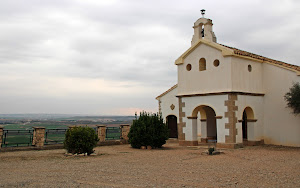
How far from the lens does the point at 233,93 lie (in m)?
17.5

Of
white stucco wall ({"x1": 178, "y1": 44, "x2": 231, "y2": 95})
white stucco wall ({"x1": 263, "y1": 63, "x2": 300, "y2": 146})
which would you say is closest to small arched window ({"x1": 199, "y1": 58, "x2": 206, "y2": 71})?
white stucco wall ({"x1": 178, "y1": 44, "x2": 231, "y2": 95})

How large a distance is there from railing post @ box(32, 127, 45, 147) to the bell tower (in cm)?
1209

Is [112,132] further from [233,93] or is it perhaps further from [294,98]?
[294,98]

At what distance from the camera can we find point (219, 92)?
17703 mm

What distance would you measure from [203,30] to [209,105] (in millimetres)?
5814

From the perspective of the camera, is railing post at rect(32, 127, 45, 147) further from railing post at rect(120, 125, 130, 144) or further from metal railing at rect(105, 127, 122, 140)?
railing post at rect(120, 125, 130, 144)

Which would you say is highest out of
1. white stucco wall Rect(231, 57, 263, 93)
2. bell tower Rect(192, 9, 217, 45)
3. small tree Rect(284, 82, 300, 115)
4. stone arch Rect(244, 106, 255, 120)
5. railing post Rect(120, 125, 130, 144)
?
bell tower Rect(192, 9, 217, 45)

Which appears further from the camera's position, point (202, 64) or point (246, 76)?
point (202, 64)

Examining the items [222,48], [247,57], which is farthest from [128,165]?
[247,57]

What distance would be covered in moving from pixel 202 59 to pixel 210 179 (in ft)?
38.9

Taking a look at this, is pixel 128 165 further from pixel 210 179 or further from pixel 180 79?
pixel 180 79

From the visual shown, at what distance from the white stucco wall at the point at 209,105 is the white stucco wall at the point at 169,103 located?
610 centimetres

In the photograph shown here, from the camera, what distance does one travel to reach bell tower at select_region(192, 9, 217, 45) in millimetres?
20016

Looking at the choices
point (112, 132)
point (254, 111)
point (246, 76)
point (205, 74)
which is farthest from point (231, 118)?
point (112, 132)
